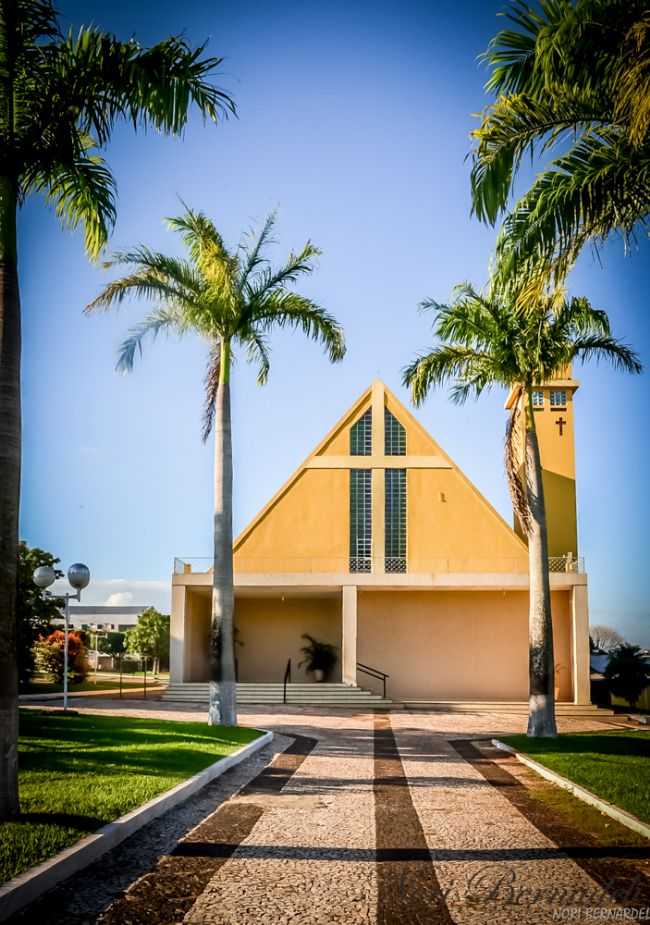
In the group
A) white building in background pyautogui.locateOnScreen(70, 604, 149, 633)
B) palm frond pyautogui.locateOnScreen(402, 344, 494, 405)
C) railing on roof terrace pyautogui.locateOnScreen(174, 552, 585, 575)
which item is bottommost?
white building in background pyautogui.locateOnScreen(70, 604, 149, 633)

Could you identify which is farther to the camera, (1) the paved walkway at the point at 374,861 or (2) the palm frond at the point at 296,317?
(2) the palm frond at the point at 296,317

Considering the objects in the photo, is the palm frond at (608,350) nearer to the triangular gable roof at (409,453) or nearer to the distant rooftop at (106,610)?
the triangular gable roof at (409,453)

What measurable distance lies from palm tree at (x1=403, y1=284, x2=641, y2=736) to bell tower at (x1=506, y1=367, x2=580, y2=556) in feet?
49.7

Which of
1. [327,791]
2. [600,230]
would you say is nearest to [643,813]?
[327,791]

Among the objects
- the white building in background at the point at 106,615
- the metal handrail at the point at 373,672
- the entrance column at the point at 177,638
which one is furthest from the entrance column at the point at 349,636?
the white building in background at the point at 106,615

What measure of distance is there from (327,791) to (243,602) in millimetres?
22543

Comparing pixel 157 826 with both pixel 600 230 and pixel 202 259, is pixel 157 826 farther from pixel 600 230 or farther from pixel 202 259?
pixel 202 259

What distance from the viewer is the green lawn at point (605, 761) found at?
892cm

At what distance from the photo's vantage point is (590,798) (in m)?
8.91

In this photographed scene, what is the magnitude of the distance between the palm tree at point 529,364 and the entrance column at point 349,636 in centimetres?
1069

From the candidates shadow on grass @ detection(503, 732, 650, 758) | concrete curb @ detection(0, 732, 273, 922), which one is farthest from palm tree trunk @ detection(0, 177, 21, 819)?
shadow on grass @ detection(503, 732, 650, 758)

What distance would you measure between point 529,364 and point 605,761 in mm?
7406

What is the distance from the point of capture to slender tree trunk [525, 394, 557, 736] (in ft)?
49.8

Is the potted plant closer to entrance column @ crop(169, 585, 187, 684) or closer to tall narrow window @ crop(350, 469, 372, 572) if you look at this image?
tall narrow window @ crop(350, 469, 372, 572)
